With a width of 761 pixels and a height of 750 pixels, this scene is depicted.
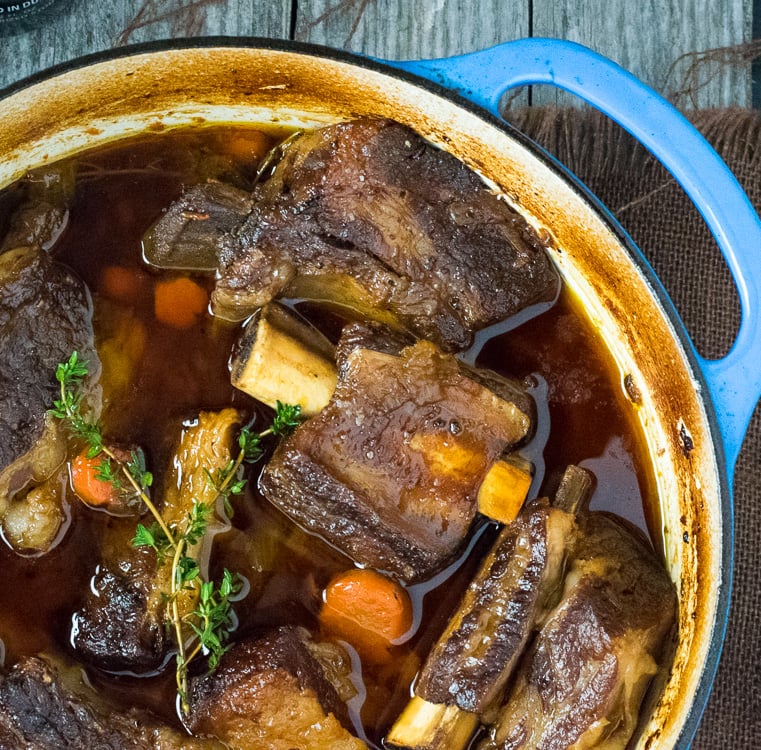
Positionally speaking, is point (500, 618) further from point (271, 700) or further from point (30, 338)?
point (30, 338)

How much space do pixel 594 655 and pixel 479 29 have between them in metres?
1.84

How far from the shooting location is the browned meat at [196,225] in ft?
7.40

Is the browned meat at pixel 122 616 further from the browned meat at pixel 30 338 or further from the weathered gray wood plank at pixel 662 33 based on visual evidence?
the weathered gray wood plank at pixel 662 33

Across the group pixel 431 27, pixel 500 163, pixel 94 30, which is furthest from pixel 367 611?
pixel 94 30

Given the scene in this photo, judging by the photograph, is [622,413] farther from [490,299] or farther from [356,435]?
[356,435]

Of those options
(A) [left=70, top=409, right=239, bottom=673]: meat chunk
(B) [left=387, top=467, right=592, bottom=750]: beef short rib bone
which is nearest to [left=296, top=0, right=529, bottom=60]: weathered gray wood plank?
(A) [left=70, top=409, right=239, bottom=673]: meat chunk

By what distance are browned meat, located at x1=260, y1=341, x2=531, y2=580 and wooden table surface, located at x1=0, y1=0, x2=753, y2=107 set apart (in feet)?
3.46

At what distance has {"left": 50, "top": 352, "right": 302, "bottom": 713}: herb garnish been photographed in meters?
2.11

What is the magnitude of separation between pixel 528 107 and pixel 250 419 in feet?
4.03

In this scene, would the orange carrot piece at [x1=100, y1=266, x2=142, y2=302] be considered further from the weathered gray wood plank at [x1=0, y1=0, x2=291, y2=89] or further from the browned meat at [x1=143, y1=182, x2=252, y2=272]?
the weathered gray wood plank at [x1=0, y1=0, x2=291, y2=89]

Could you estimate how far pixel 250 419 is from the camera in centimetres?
234

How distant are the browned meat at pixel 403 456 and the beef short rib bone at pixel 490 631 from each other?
145mm

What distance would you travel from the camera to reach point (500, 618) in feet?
7.24

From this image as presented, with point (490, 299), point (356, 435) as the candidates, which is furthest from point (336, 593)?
point (490, 299)
